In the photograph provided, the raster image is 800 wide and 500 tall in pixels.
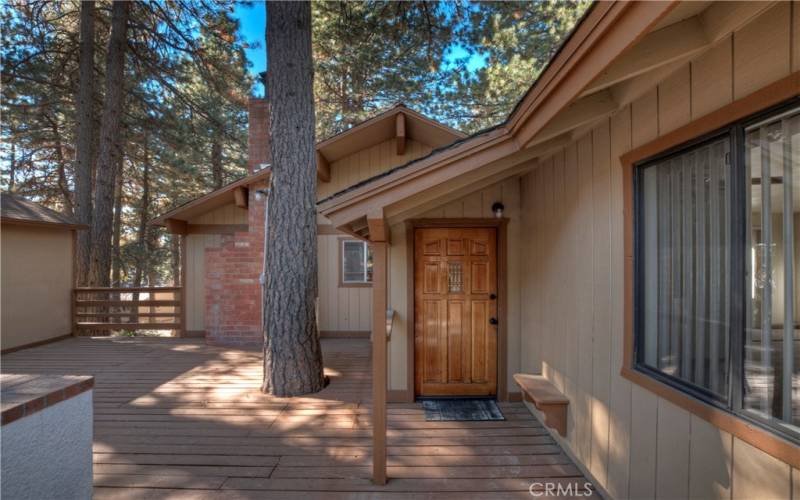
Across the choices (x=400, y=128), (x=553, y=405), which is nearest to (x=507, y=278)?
(x=553, y=405)

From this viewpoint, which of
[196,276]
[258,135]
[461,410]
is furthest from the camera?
[196,276]

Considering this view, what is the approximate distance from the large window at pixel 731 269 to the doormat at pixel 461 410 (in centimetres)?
209

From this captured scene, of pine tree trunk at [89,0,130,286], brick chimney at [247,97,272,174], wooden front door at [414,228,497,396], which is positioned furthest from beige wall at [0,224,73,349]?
wooden front door at [414,228,497,396]

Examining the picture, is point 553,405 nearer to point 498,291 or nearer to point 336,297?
point 498,291

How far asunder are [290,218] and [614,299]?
11.4 feet

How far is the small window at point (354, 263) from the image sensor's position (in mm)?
7500

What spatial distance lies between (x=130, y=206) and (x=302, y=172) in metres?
13.7

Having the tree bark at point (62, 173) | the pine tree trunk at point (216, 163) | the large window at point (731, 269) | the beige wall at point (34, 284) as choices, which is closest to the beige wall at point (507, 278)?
the large window at point (731, 269)

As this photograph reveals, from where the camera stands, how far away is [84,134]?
831cm

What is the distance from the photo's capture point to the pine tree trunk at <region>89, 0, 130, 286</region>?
827 centimetres

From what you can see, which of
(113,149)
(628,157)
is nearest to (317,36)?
(113,149)

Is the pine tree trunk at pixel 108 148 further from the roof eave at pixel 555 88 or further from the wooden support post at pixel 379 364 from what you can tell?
the wooden support post at pixel 379 364

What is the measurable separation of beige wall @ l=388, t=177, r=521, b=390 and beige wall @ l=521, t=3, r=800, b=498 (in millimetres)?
150

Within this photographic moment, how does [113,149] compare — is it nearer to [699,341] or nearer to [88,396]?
[88,396]
